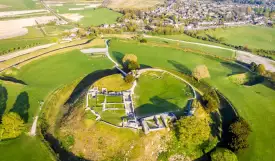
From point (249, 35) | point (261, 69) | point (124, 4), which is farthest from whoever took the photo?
point (124, 4)

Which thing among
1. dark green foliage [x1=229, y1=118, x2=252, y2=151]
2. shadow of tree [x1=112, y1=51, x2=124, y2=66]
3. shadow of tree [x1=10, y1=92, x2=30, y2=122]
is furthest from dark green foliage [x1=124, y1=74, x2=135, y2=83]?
dark green foliage [x1=229, y1=118, x2=252, y2=151]

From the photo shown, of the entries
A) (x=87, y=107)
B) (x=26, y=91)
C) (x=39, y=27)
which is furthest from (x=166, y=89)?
(x=39, y=27)

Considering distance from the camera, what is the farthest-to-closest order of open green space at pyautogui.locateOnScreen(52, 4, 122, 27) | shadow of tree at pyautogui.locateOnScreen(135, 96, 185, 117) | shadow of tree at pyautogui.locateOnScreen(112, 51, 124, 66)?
open green space at pyautogui.locateOnScreen(52, 4, 122, 27) → shadow of tree at pyautogui.locateOnScreen(112, 51, 124, 66) → shadow of tree at pyautogui.locateOnScreen(135, 96, 185, 117)

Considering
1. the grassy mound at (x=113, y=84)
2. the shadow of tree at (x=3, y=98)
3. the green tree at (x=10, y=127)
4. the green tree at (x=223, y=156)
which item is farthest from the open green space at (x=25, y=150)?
the green tree at (x=223, y=156)

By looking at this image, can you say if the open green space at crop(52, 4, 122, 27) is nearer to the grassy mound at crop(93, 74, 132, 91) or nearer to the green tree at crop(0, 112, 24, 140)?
the grassy mound at crop(93, 74, 132, 91)

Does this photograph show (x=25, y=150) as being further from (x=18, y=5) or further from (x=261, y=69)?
(x=18, y=5)

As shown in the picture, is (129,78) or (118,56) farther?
(118,56)

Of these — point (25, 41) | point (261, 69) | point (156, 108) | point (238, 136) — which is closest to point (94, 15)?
point (25, 41)

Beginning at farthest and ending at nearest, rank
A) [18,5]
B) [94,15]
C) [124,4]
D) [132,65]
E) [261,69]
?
[124,4]
[18,5]
[94,15]
[261,69]
[132,65]
